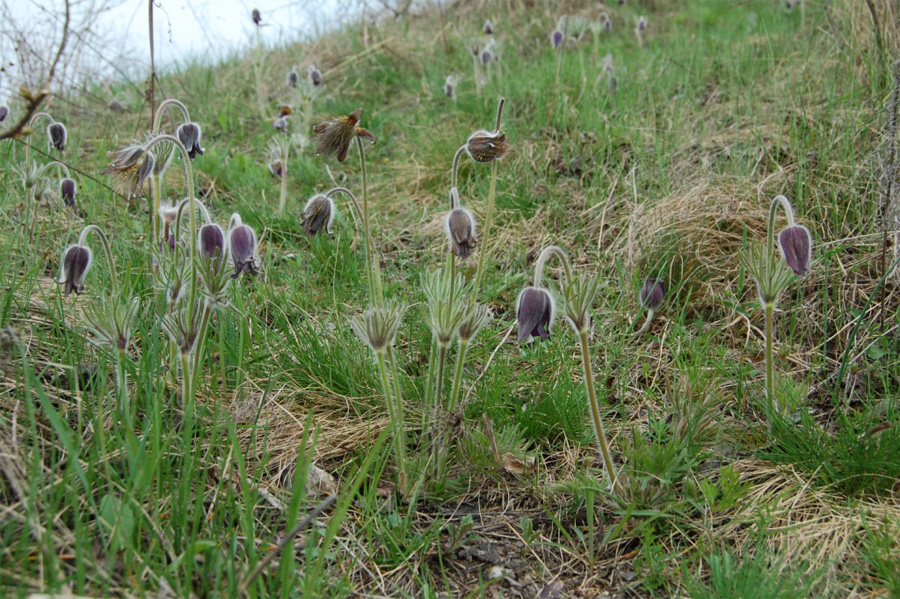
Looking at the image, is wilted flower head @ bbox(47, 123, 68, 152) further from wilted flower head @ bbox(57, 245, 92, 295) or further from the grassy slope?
wilted flower head @ bbox(57, 245, 92, 295)

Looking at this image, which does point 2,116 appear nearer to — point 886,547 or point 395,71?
point 395,71

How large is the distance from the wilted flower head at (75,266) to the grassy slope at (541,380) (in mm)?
119

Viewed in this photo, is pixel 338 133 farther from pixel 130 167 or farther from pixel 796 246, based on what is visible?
pixel 796 246

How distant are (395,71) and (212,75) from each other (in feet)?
5.59

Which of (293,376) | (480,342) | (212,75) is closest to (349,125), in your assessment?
(293,376)

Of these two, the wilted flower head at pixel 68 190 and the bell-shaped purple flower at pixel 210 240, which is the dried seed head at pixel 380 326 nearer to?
the bell-shaped purple flower at pixel 210 240

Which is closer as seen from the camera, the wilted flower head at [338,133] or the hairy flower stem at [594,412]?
the hairy flower stem at [594,412]

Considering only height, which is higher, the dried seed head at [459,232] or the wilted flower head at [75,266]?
the wilted flower head at [75,266]

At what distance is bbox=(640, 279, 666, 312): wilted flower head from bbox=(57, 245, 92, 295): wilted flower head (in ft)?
5.66

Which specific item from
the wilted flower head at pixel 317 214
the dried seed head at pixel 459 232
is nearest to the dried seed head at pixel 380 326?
the dried seed head at pixel 459 232

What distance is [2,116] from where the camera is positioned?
11.3ft

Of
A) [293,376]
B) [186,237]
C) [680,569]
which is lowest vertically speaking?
[680,569]

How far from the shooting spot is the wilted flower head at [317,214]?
1.90 meters

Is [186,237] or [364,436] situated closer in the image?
[364,436]
